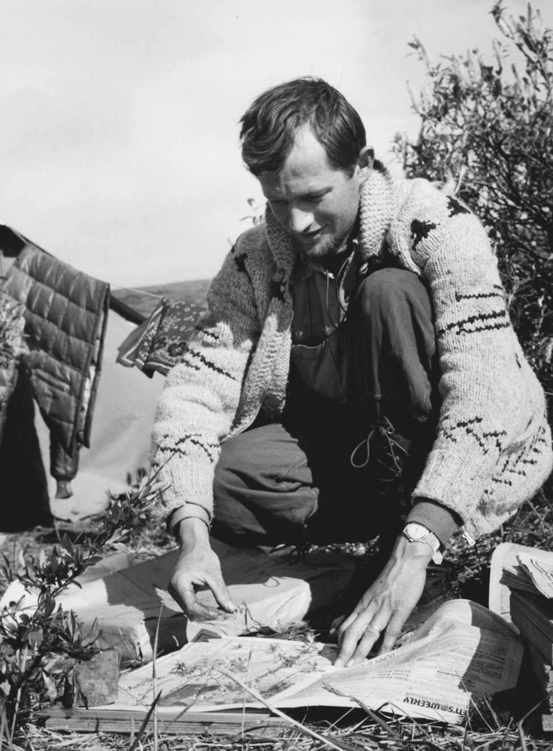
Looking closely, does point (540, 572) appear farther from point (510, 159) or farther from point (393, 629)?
point (510, 159)

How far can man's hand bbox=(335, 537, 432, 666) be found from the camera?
1.86 metres

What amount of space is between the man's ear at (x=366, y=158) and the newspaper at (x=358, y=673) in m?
1.02

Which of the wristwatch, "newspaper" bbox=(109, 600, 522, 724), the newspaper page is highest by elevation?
the wristwatch

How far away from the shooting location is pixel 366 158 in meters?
2.33

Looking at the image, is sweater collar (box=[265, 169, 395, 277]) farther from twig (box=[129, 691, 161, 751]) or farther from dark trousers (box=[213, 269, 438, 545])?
twig (box=[129, 691, 161, 751])

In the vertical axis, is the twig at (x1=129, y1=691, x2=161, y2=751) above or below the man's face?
below

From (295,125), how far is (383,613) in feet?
3.50

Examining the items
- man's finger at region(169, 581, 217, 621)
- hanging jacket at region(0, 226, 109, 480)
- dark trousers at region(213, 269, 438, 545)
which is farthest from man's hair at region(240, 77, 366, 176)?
hanging jacket at region(0, 226, 109, 480)

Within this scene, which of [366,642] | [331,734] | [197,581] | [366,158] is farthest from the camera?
[366,158]

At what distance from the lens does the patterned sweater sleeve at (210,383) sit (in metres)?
2.39

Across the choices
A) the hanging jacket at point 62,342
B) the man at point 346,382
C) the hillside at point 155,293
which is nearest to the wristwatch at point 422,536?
the man at point 346,382

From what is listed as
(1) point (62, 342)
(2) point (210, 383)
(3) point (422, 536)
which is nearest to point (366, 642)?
(3) point (422, 536)

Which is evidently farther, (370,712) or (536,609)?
(536,609)

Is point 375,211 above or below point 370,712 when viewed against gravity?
above
